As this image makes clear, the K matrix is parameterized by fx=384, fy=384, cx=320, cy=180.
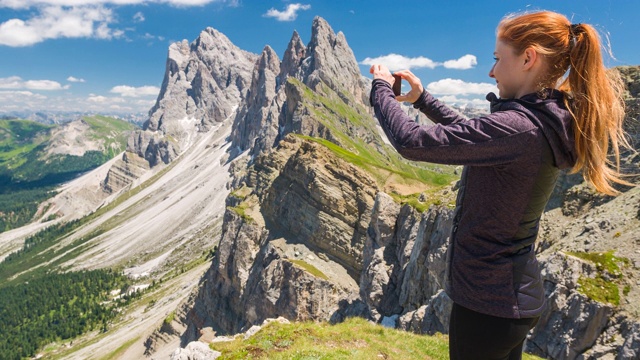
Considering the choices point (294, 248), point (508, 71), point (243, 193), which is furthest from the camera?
point (243, 193)

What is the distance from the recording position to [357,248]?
203 ft

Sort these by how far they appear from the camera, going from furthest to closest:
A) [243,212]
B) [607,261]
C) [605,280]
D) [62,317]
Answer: [62,317] → [243,212] → [607,261] → [605,280]

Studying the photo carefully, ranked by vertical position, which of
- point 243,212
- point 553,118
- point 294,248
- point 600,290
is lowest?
point 294,248

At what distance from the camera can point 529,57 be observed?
3.78m

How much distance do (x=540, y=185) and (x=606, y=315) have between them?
15.6m

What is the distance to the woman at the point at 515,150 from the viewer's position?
3564 mm

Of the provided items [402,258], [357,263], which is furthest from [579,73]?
[357,263]

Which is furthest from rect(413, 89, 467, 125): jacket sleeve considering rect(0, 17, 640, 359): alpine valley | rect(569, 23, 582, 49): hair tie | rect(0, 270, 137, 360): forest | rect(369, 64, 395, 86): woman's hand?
rect(0, 270, 137, 360): forest

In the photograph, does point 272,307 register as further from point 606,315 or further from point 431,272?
point 606,315

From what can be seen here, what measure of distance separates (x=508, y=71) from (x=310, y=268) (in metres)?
57.1

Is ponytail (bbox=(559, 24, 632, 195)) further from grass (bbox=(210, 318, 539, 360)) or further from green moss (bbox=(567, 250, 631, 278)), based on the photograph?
green moss (bbox=(567, 250, 631, 278))

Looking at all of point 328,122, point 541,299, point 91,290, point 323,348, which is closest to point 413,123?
point 541,299

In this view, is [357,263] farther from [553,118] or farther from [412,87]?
[553,118]

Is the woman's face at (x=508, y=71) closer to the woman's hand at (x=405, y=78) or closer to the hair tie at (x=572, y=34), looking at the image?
the hair tie at (x=572, y=34)
